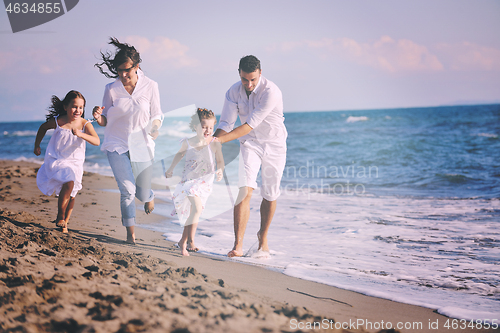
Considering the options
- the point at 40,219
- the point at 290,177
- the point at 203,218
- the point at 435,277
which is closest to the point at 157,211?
the point at 203,218

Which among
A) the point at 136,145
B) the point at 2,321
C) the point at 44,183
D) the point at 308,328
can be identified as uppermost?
the point at 136,145

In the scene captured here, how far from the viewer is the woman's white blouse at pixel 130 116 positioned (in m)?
3.69

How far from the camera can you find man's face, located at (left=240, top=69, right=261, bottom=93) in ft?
11.8

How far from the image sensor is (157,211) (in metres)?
6.45

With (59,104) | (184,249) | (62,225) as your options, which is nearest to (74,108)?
(59,104)

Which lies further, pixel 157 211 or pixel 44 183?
pixel 157 211

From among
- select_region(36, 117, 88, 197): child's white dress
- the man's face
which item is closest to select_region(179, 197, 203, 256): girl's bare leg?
the man's face

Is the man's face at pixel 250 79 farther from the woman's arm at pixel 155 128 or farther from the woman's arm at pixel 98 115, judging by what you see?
the woman's arm at pixel 98 115

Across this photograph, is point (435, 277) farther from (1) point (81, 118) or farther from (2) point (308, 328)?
(1) point (81, 118)

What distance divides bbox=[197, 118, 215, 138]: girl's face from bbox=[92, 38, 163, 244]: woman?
0.45 metres

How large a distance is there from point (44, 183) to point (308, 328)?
334 cm

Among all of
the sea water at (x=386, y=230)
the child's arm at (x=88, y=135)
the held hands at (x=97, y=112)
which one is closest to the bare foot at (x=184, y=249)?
the sea water at (x=386, y=230)

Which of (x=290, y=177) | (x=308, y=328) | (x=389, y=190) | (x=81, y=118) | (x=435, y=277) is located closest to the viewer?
(x=308, y=328)

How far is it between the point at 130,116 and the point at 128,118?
0.03 metres
